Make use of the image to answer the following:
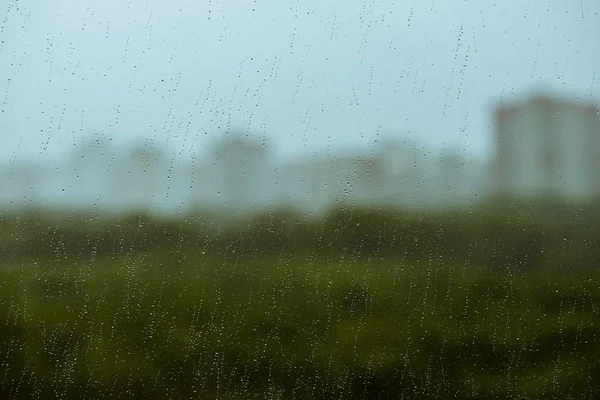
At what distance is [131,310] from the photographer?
2.60 meters

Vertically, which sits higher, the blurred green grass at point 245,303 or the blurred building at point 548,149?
the blurred building at point 548,149

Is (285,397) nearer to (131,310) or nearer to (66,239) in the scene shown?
(131,310)

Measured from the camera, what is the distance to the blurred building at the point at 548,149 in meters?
2.69

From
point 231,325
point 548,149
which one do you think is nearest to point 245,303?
point 231,325

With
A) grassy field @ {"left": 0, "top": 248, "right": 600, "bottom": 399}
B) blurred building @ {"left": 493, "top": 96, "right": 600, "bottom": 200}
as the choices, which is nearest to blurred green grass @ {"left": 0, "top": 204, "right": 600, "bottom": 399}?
grassy field @ {"left": 0, "top": 248, "right": 600, "bottom": 399}

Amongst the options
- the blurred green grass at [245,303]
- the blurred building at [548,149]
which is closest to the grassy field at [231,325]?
the blurred green grass at [245,303]

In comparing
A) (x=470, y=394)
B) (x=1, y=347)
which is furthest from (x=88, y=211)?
(x=470, y=394)

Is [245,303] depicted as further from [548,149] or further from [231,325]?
[548,149]

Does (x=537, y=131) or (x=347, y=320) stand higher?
(x=537, y=131)

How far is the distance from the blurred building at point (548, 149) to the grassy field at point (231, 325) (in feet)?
1.44

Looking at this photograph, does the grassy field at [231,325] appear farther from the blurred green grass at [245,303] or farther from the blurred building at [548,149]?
the blurred building at [548,149]

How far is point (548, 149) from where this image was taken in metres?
2.72

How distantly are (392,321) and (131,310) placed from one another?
39.7 inches

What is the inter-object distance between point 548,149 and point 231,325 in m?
1.44
